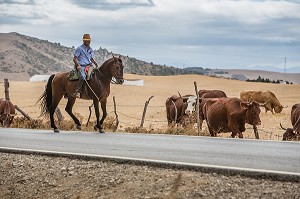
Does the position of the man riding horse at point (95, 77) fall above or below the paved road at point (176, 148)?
above

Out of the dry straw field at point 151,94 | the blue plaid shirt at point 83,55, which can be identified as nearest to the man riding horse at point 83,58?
the blue plaid shirt at point 83,55

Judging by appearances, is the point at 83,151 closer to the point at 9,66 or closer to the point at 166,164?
the point at 166,164

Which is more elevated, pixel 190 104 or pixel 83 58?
pixel 83 58

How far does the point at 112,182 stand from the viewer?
11.5m

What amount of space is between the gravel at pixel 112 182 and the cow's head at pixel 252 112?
26.4 ft

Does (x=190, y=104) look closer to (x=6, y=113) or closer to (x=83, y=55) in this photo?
(x=6, y=113)

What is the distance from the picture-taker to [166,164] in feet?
39.9

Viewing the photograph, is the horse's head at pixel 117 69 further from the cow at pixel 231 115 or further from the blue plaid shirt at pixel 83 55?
the cow at pixel 231 115

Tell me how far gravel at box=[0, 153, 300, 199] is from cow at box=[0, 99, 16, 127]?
12551 millimetres

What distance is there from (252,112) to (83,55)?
5.03 metres

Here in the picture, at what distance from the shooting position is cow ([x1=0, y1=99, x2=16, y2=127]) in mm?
26812

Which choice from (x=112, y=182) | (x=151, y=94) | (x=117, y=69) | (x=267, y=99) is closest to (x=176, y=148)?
(x=112, y=182)

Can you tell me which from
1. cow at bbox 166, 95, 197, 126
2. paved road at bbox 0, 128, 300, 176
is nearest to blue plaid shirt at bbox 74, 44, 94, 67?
paved road at bbox 0, 128, 300, 176

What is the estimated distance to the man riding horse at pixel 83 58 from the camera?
2047 centimetres
